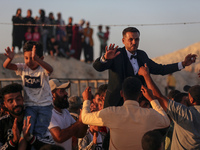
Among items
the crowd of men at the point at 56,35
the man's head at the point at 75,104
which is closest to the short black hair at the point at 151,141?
the man's head at the point at 75,104

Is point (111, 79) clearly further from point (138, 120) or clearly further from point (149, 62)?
point (138, 120)

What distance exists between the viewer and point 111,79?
231 inches

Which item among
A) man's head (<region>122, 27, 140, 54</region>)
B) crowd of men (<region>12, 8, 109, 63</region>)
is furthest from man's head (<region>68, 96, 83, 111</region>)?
crowd of men (<region>12, 8, 109, 63</region>)

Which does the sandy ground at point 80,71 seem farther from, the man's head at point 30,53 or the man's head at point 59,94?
the man's head at point 30,53

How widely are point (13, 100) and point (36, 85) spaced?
45cm

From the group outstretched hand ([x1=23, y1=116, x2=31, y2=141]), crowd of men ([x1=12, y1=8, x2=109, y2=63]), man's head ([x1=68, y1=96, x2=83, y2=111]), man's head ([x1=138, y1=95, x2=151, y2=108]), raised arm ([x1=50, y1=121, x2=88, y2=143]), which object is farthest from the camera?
crowd of men ([x1=12, y1=8, x2=109, y2=63])

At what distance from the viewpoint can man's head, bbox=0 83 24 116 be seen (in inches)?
185

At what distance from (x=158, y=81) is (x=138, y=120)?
23.2 metres

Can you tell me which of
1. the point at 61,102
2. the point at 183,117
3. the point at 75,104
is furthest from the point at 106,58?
the point at 75,104

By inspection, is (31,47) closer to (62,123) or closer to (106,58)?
(106,58)

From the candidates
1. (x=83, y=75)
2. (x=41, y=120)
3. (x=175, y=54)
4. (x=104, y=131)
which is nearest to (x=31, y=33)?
(x=83, y=75)

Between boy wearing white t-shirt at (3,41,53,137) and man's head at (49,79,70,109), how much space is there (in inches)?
22.6

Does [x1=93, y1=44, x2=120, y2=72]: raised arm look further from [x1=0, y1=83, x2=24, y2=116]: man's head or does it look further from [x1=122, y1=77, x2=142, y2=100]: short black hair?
[x1=0, y1=83, x2=24, y2=116]: man's head

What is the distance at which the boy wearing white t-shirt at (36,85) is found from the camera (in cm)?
496
